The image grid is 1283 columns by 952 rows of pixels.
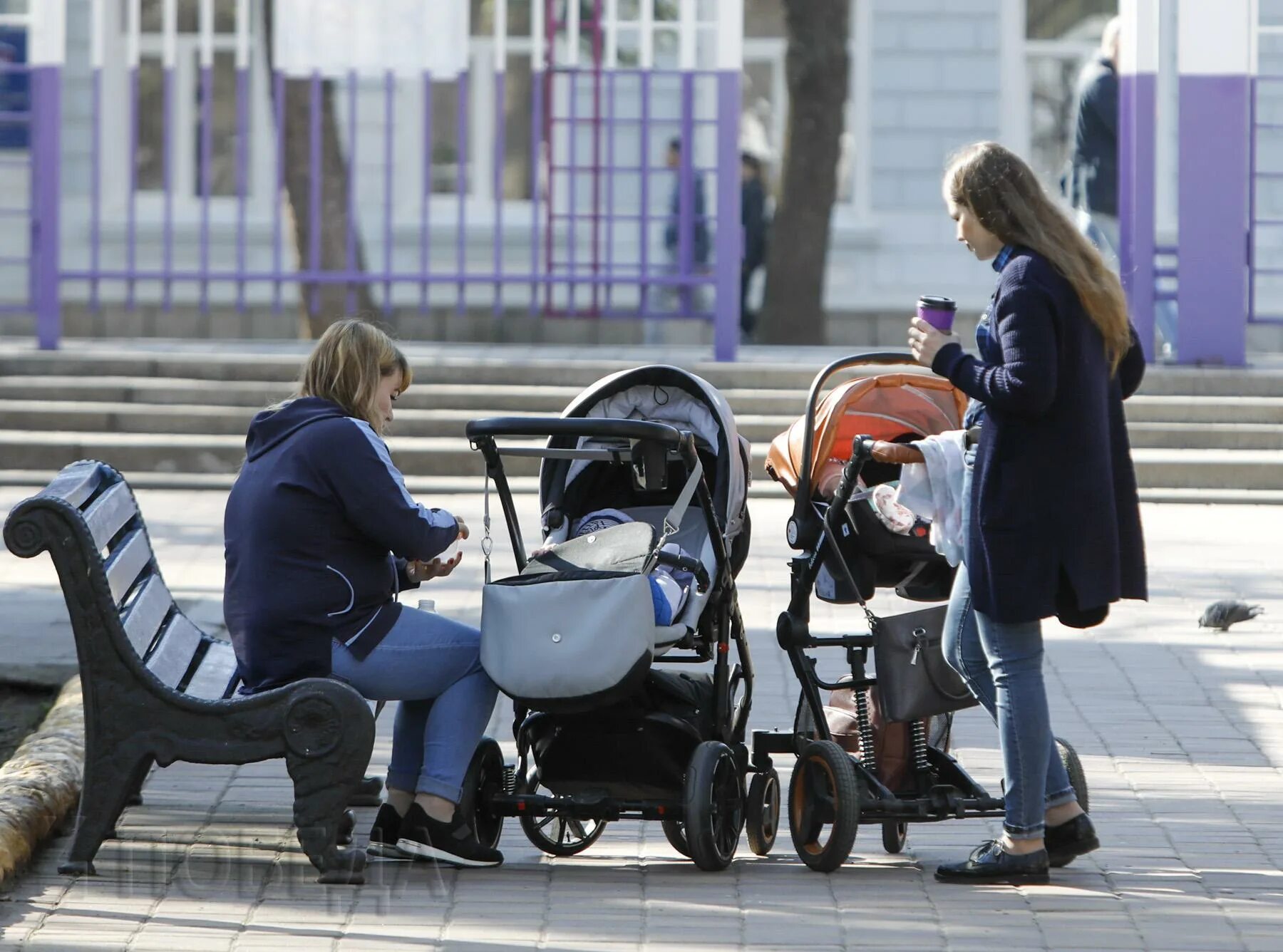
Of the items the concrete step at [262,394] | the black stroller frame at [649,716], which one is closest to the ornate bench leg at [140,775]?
the black stroller frame at [649,716]

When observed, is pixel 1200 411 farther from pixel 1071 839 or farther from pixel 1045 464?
pixel 1045 464

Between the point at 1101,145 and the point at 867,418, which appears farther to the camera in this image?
the point at 1101,145

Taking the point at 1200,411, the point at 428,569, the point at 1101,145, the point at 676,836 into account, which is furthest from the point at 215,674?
the point at 1101,145

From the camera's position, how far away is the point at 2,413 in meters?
13.2

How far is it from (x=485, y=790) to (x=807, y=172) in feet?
Result: 42.6

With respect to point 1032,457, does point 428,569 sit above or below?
below

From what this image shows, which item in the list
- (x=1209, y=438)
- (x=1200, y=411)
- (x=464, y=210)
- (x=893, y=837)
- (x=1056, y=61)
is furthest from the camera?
(x=1056, y=61)

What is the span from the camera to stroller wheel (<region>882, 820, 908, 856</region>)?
17.3 feet

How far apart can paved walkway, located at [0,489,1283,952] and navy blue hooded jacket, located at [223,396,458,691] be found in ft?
1.80

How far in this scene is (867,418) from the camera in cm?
535

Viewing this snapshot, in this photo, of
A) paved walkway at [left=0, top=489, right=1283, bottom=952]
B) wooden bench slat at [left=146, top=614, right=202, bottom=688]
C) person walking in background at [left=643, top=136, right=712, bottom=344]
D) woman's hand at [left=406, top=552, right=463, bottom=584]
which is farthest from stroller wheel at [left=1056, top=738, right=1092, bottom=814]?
person walking in background at [left=643, top=136, right=712, bottom=344]

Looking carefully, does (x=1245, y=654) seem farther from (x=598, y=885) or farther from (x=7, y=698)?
(x=7, y=698)

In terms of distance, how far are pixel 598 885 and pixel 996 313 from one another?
63.9 inches

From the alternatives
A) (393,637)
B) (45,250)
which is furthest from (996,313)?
(45,250)
